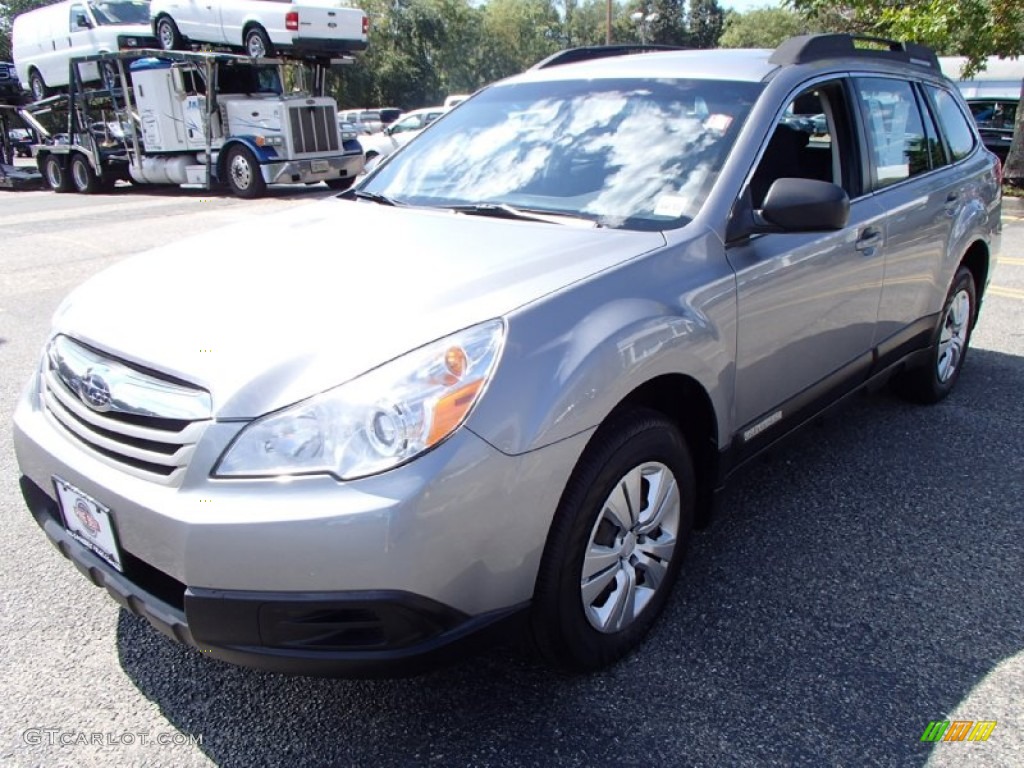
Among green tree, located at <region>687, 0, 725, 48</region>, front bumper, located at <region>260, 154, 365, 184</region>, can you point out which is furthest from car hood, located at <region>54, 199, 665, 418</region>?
green tree, located at <region>687, 0, 725, 48</region>

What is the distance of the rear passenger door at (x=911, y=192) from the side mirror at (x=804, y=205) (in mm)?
962

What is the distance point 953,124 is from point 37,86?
71.4ft

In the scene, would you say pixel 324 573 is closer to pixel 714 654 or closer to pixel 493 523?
pixel 493 523

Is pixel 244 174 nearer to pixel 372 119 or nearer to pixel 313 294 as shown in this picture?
pixel 313 294

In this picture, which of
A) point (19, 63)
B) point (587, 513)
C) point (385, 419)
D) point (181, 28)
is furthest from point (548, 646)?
point (19, 63)

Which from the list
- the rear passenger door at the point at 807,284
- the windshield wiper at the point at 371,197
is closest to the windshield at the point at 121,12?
the windshield wiper at the point at 371,197

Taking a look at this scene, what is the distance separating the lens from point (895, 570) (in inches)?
115

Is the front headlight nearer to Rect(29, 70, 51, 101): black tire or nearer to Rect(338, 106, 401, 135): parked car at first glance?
Rect(29, 70, 51, 101): black tire

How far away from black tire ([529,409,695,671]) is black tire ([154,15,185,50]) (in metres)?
16.9

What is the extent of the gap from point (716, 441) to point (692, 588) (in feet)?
1.83

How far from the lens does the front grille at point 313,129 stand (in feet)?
51.6

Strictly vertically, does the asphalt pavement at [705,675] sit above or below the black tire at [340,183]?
above
